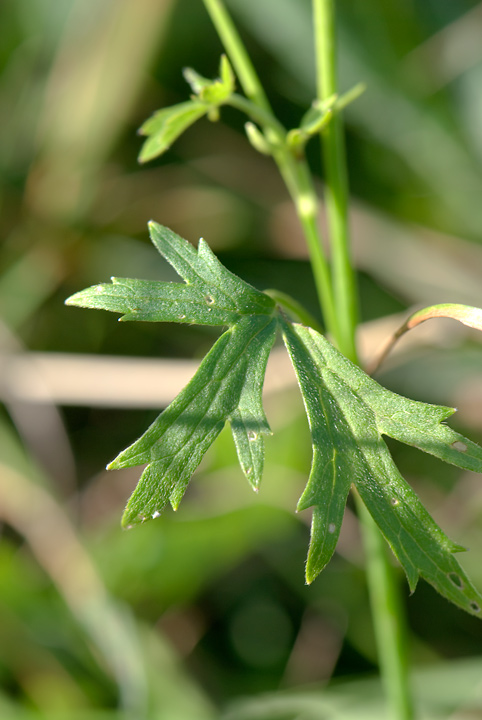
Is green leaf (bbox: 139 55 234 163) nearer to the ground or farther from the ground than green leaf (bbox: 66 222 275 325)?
farther from the ground

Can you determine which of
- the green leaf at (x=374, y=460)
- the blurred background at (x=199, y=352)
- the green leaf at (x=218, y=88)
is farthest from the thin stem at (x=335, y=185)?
the blurred background at (x=199, y=352)

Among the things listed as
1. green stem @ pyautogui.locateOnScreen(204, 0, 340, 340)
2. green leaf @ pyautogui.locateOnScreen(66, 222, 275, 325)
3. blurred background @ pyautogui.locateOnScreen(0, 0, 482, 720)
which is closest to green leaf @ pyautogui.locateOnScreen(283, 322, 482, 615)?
green leaf @ pyautogui.locateOnScreen(66, 222, 275, 325)

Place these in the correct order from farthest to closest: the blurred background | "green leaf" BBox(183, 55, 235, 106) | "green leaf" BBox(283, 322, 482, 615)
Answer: the blurred background → "green leaf" BBox(183, 55, 235, 106) → "green leaf" BBox(283, 322, 482, 615)

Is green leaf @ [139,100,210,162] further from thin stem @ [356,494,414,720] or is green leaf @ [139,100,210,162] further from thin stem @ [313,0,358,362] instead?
thin stem @ [356,494,414,720]

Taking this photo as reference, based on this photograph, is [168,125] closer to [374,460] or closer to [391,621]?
[374,460]

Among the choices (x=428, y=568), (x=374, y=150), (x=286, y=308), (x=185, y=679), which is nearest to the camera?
(x=428, y=568)

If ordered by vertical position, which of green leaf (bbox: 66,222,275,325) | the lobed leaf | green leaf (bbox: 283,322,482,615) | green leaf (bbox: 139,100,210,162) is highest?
green leaf (bbox: 139,100,210,162)

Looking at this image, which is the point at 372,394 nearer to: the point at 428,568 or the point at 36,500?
the point at 428,568

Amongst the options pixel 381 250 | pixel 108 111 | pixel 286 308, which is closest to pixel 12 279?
pixel 108 111
